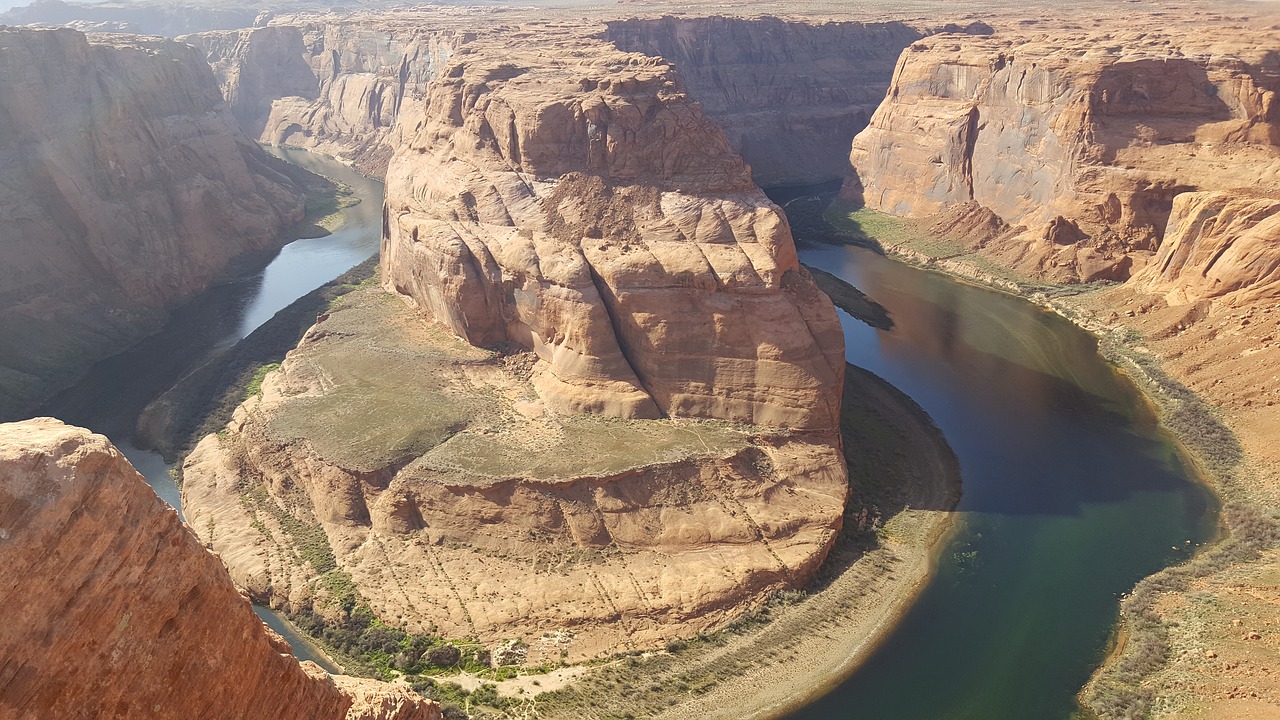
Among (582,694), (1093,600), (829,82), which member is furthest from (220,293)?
(829,82)

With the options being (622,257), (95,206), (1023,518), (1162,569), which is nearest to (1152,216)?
(1023,518)

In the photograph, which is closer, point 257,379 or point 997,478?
point 997,478

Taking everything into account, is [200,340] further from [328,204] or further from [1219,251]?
[1219,251]

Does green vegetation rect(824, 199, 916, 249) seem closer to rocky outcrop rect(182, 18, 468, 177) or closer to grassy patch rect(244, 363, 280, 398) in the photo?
rocky outcrop rect(182, 18, 468, 177)

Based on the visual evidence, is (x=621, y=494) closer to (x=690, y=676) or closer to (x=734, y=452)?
(x=734, y=452)

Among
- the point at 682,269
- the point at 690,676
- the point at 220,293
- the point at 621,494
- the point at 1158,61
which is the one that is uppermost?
the point at 1158,61

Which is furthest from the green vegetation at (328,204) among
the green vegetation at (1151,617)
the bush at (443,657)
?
the green vegetation at (1151,617)

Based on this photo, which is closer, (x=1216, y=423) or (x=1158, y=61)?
(x=1216, y=423)
